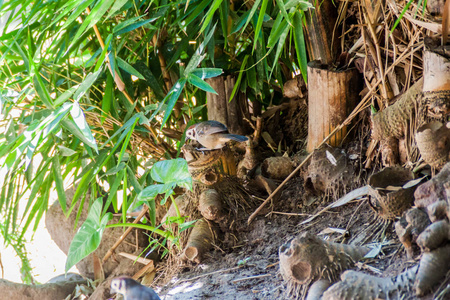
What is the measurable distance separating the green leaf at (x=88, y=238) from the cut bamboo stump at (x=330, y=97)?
→ 0.84 metres

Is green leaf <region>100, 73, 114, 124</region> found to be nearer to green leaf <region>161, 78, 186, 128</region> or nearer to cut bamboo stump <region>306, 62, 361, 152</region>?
green leaf <region>161, 78, 186, 128</region>

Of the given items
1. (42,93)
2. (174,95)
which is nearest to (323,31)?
(174,95)

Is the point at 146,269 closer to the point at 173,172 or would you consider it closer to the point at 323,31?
the point at 173,172

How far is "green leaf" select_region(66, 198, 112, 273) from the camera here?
61.5 inches

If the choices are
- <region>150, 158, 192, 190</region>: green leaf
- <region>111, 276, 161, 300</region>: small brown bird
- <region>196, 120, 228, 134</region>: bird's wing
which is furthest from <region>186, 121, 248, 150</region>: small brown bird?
<region>111, 276, 161, 300</region>: small brown bird

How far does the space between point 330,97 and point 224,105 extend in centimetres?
55

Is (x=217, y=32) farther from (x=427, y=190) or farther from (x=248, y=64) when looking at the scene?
(x=427, y=190)

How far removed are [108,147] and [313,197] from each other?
84 cm

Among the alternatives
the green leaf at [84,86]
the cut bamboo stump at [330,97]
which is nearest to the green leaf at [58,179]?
the green leaf at [84,86]

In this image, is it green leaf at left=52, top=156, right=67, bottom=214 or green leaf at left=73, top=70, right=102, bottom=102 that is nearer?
green leaf at left=73, top=70, right=102, bottom=102

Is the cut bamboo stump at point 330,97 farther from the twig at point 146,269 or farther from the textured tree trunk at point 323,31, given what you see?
the twig at point 146,269

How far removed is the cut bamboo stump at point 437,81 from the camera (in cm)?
142

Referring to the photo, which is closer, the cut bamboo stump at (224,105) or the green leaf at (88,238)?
the green leaf at (88,238)

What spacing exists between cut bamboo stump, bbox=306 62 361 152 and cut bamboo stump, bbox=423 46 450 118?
1.22 ft
